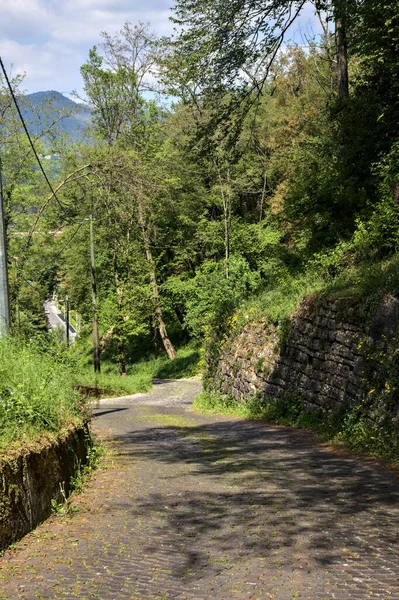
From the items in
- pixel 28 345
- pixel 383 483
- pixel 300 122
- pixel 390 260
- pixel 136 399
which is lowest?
pixel 136 399

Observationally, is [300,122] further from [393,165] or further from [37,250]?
[393,165]

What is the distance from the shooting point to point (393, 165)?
637 inches

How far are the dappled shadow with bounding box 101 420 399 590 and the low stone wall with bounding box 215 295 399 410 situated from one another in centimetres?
207

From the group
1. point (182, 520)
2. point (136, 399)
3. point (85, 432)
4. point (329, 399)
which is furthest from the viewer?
point (136, 399)

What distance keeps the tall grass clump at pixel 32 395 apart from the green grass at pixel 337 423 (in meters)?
4.66

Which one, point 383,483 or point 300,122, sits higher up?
point 300,122

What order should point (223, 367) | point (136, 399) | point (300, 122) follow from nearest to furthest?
point (223, 367)
point (136, 399)
point (300, 122)

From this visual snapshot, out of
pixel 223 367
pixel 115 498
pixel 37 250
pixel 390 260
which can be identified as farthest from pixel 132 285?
pixel 115 498

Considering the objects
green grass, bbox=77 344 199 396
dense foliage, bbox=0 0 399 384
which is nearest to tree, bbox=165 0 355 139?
dense foliage, bbox=0 0 399 384

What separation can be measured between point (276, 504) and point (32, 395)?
3037 millimetres

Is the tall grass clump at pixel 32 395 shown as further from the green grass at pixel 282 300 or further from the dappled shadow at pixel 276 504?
the green grass at pixel 282 300

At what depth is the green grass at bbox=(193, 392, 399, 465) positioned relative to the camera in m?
9.65

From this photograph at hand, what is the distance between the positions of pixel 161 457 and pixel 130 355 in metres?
35.5

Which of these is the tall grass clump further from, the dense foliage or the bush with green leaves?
the bush with green leaves
